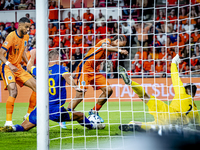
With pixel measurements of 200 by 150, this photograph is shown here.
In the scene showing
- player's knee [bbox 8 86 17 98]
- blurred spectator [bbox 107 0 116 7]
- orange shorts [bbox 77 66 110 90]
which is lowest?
player's knee [bbox 8 86 17 98]

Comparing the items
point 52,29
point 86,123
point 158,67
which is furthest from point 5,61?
point 158,67

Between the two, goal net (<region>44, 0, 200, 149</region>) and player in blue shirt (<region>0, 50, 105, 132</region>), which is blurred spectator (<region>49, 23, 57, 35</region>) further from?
player in blue shirt (<region>0, 50, 105, 132</region>)

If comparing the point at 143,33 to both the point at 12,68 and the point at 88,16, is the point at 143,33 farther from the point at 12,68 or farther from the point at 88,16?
the point at 12,68

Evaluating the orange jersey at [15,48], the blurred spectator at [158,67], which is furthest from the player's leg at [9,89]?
the blurred spectator at [158,67]

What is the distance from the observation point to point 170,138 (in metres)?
3.22

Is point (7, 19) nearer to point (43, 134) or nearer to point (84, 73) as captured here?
point (84, 73)

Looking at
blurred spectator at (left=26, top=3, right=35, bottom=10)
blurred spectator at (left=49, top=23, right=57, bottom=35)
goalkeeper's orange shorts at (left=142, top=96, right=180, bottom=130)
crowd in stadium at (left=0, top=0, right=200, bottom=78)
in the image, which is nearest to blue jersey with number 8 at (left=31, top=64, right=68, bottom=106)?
goalkeeper's orange shorts at (left=142, top=96, right=180, bottom=130)

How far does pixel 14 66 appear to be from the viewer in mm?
4086

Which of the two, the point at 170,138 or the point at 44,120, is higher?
the point at 44,120

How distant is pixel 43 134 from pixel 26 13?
23.6 ft

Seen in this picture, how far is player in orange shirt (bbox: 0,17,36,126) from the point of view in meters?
4.02

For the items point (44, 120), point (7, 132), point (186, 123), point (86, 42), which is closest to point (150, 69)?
point (86, 42)

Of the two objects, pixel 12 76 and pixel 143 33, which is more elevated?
pixel 143 33

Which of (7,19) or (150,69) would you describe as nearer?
(150,69)
